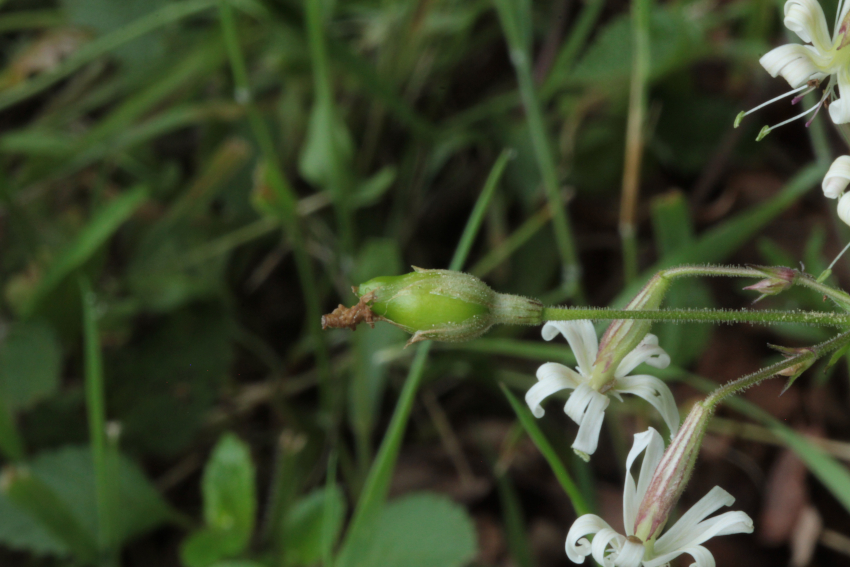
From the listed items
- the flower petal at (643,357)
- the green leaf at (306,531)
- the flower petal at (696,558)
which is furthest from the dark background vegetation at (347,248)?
the flower petal at (696,558)

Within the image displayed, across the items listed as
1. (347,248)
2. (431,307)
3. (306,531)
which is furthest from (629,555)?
(347,248)

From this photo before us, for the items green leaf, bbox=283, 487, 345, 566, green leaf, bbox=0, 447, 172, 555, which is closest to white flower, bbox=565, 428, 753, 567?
green leaf, bbox=283, 487, 345, 566

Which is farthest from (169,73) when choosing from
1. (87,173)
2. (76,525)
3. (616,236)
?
(616,236)

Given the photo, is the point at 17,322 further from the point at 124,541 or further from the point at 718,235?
the point at 718,235

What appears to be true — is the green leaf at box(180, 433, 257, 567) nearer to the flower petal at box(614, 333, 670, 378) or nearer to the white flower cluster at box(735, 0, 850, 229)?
the flower petal at box(614, 333, 670, 378)

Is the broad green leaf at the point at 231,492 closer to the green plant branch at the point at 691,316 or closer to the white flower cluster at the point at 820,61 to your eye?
the green plant branch at the point at 691,316

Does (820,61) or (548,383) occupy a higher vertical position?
(820,61)

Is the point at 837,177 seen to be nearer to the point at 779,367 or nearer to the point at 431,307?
the point at 779,367
